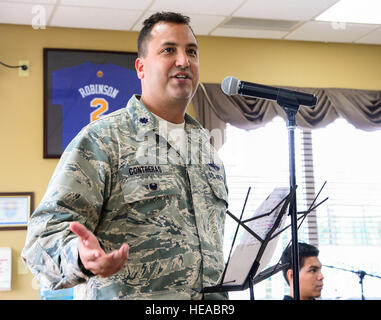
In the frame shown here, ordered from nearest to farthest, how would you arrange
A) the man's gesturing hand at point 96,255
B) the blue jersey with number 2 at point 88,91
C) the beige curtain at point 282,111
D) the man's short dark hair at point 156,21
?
the man's gesturing hand at point 96,255 → the man's short dark hair at point 156,21 → the blue jersey with number 2 at point 88,91 → the beige curtain at point 282,111

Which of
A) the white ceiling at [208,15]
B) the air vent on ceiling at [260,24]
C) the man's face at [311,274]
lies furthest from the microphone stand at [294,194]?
the air vent on ceiling at [260,24]

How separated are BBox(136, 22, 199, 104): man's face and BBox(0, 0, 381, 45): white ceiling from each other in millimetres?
2232

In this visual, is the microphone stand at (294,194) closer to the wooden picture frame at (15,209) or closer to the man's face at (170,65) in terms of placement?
the man's face at (170,65)

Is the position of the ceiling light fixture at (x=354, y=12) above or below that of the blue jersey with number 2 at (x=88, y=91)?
above

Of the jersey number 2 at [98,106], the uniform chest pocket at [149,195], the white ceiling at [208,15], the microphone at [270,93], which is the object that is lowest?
the uniform chest pocket at [149,195]

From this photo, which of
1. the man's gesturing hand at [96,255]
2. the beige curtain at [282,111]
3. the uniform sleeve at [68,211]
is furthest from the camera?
the beige curtain at [282,111]

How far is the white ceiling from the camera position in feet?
12.1

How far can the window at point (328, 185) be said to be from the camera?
4410 millimetres

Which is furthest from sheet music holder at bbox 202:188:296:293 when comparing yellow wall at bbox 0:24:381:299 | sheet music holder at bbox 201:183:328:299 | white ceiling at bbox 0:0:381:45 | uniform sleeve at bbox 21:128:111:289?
yellow wall at bbox 0:24:381:299

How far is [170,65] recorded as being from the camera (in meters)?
1.49

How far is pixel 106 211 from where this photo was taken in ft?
4.15

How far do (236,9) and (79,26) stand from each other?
3.89 feet

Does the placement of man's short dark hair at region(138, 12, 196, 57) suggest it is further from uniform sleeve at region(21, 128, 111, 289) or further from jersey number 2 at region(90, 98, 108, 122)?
jersey number 2 at region(90, 98, 108, 122)
